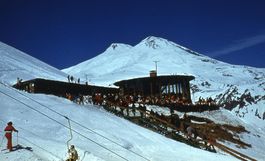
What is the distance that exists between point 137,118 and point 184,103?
14.4 metres

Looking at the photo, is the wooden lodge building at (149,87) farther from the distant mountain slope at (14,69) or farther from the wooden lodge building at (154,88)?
the distant mountain slope at (14,69)

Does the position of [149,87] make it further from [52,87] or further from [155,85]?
[52,87]

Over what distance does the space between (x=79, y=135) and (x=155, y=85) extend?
27.7m

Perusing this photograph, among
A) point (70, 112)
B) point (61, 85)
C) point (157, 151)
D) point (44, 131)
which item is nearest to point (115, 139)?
point (157, 151)

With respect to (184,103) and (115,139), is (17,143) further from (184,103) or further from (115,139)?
(184,103)

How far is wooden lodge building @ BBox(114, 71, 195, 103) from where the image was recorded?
49312 mm

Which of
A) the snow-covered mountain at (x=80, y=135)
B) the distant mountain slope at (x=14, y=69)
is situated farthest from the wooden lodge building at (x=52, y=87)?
the distant mountain slope at (x=14, y=69)

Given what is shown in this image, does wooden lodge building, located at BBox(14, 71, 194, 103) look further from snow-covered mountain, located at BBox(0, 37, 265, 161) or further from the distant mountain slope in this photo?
the distant mountain slope

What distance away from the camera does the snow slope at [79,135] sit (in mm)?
18656

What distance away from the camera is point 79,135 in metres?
22.5

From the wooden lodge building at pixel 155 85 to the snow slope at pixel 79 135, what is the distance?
18146 millimetres

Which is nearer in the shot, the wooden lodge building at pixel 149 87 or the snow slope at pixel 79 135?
the snow slope at pixel 79 135

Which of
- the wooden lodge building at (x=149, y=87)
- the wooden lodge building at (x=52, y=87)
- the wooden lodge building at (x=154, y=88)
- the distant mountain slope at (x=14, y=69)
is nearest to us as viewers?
the wooden lodge building at (x=52, y=87)

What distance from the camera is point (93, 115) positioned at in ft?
94.1
